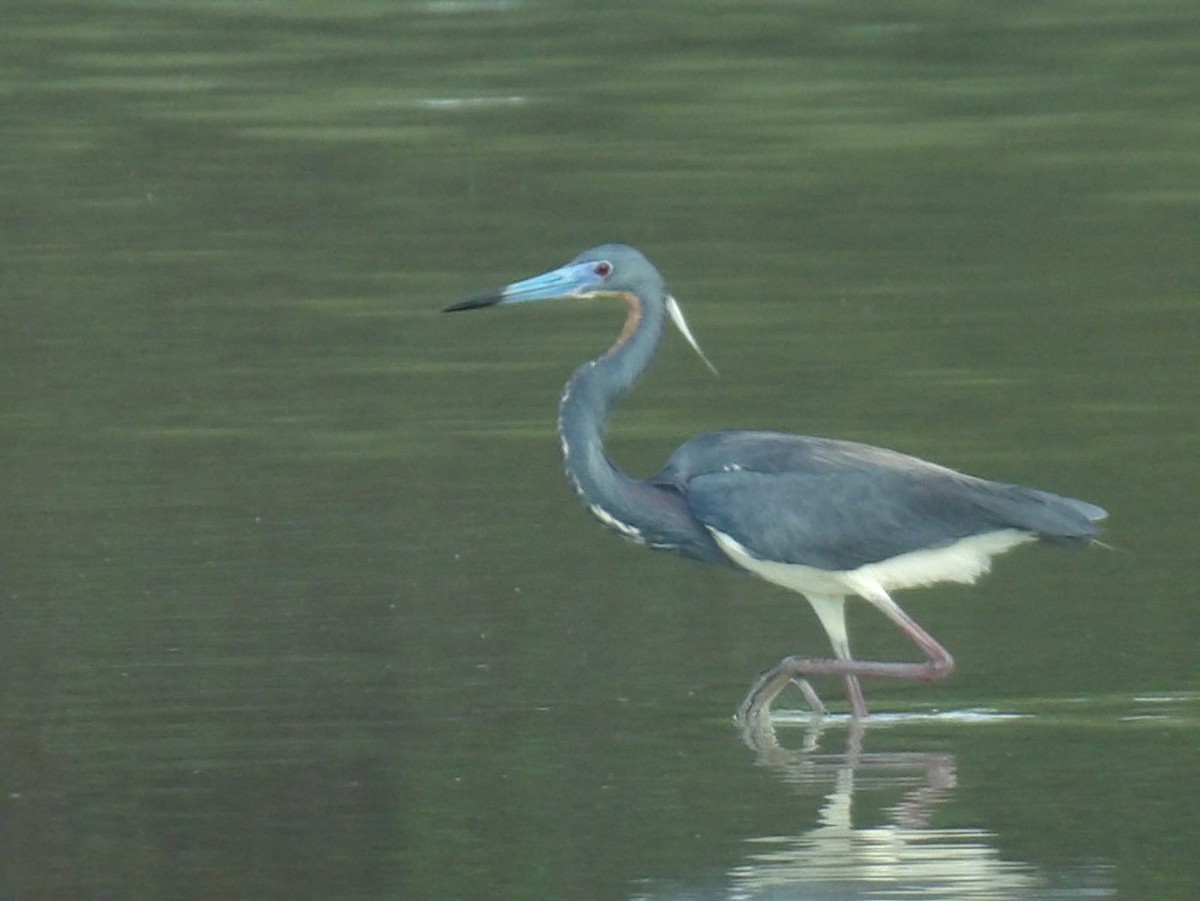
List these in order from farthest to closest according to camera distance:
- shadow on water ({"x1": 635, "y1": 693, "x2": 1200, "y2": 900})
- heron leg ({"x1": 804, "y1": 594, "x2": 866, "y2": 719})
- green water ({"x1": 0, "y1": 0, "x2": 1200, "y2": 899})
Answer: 1. heron leg ({"x1": 804, "y1": 594, "x2": 866, "y2": 719})
2. green water ({"x1": 0, "y1": 0, "x2": 1200, "y2": 899})
3. shadow on water ({"x1": 635, "y1": 693, "x2": 1200, "y2": 900})

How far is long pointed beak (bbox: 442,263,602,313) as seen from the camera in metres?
8.86

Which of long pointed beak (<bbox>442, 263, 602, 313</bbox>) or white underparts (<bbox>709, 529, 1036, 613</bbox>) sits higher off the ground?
long pointed beak (<bbox>442, 263, 602, 313</bbox>)

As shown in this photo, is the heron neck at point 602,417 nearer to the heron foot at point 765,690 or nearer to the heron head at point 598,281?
the heron head at point 598,281

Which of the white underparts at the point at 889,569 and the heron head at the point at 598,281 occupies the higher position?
the heron head at the point at 598,281

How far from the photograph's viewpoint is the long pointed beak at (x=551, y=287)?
29.1 feet

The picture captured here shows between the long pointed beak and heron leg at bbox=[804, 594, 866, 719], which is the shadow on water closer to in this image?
heron leg at bbox=[804, 594, 866, 719]

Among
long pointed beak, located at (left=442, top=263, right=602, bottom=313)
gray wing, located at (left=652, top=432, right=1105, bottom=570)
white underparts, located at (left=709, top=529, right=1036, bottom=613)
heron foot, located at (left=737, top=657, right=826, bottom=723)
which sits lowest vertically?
heron foot, located at (left=737, top=657, right=826, bottom=723)

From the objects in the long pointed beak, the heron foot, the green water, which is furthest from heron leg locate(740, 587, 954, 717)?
the long pointed beak

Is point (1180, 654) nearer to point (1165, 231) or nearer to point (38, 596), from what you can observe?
point (38, 596)

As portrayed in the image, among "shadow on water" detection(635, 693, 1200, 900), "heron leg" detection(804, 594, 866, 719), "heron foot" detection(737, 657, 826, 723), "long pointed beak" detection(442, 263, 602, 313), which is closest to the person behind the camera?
"shadow on water" detection(635, 693, 1200, 900)

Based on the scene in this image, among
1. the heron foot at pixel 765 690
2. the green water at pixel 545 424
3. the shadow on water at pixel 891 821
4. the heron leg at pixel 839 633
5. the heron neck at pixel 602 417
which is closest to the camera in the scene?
the shadow on water at pixel 891 821

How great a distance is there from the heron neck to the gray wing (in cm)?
17

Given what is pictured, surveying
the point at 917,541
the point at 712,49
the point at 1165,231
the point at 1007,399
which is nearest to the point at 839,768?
the point at 917,541

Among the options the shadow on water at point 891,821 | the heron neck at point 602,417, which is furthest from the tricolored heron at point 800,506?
the shadow on water at point 891,821
